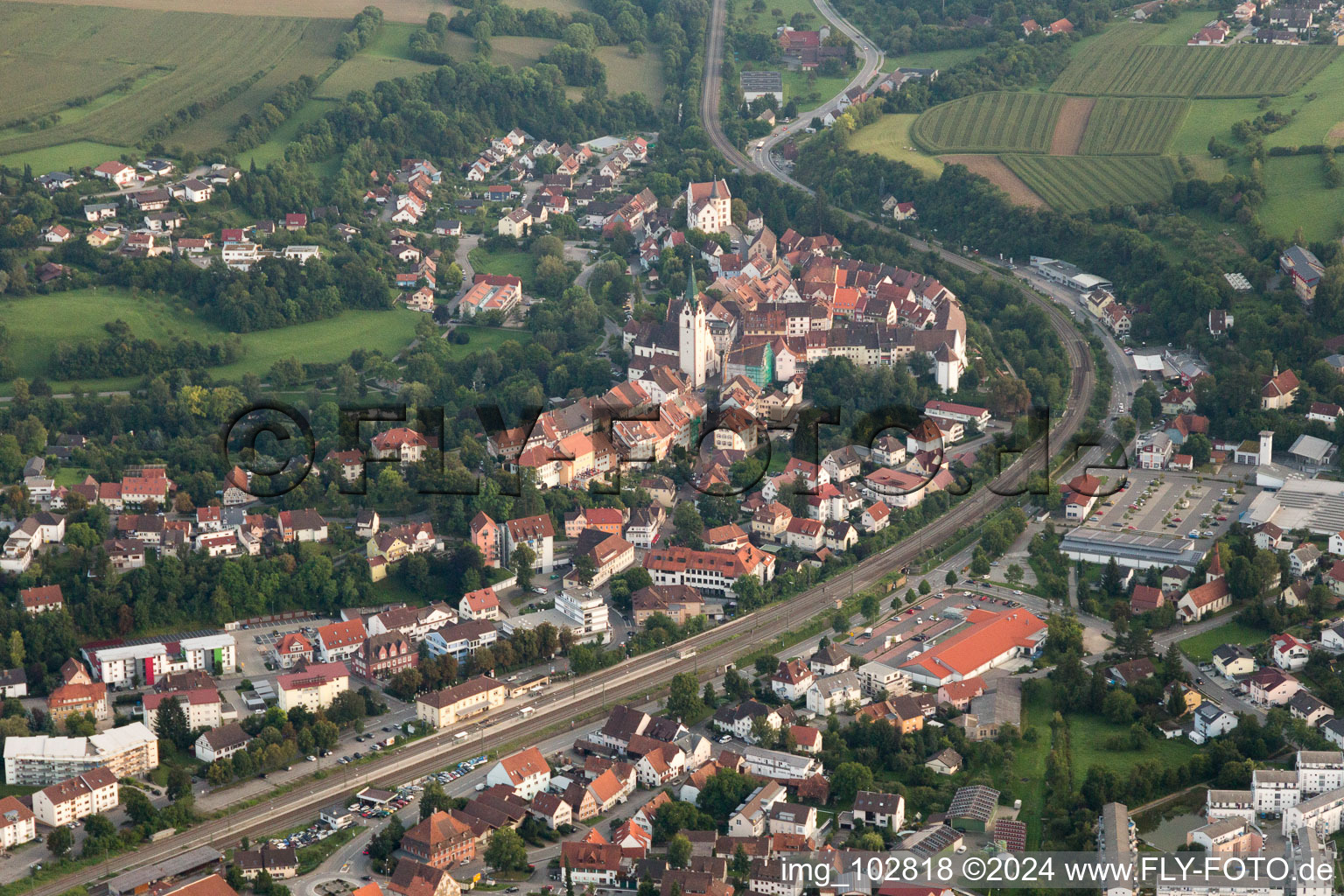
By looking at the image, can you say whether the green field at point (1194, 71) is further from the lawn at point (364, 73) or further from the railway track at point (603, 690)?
the lawn at point (364, 73)

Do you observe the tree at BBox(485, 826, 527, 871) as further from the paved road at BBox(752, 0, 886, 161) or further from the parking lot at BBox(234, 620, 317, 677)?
the paved road at BBox(752, 0, 886, 161)

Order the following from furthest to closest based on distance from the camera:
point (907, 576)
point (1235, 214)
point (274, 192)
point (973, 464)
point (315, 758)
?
point (274, 192) < point (1235, 214) < point (973, 464) < point (907, 576) < point (315, 758)

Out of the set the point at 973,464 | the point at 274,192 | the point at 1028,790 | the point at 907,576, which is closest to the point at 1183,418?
the point at 973,464

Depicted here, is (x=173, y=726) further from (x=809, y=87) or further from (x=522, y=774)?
(x=809, y=87)

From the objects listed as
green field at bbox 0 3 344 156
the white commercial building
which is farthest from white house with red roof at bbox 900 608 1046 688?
green field at bbox 0 3 344 156

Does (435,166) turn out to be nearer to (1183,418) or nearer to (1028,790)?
(1183,418)

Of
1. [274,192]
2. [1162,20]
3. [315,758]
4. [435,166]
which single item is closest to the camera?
[315,758]
